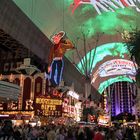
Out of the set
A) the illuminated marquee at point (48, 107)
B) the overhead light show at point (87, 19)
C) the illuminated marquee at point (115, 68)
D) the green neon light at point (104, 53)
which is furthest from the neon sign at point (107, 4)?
the illuminated marquee at point (115, 68)

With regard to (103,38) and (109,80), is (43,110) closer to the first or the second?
(103,38)

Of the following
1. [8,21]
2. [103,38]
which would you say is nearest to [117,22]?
[103,38]

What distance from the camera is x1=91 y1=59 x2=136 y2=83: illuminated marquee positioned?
51691mm

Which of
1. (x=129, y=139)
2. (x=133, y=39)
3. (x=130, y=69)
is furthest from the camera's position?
(x=130, y=69)

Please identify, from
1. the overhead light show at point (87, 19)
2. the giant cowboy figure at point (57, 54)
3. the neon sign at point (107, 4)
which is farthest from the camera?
the neon sign at point (107, 4)

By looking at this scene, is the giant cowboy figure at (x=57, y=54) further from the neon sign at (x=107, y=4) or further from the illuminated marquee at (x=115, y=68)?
the illuminated marquee at (x=115, y=68)

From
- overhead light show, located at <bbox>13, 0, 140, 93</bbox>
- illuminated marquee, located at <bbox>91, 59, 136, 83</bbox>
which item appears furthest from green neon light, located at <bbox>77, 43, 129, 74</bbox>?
illuminated marquee, located at <bbox>91, 59, 136, 83</bbox>

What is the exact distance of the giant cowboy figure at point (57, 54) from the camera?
27.0 metres

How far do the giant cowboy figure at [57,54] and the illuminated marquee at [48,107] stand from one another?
5295mm

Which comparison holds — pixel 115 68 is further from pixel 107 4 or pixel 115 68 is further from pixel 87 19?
pixel 107 4

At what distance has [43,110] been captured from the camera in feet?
72.0

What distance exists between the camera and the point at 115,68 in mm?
55688

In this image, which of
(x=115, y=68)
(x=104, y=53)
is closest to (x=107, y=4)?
(x=104, y=53)

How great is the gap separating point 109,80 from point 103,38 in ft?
77.1
